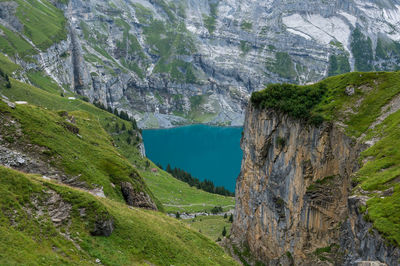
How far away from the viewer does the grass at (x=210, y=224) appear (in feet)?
286

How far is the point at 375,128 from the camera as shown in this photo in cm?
4125

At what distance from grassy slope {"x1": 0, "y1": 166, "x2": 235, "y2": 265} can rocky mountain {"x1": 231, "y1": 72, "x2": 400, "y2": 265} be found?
50.2 ft

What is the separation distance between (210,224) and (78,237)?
253 feet

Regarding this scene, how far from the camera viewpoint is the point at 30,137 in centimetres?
3197

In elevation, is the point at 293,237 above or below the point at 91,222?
above

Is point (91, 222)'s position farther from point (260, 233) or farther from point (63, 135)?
point (260, 233)

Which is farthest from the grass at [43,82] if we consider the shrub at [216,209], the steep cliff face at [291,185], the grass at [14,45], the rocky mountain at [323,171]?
the rocky mountain at [323,171]

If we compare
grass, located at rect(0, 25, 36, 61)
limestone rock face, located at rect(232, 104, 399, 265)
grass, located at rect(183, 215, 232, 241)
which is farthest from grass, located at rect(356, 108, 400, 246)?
grass, located at rect(0, 25, 36, 61)

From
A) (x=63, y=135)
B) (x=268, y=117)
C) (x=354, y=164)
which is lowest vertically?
(x=63, y=135)

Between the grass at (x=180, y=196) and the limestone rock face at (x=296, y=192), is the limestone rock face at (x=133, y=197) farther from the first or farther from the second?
the grass at (x=180, y=196)

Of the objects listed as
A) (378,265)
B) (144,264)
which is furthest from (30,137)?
(378,265)

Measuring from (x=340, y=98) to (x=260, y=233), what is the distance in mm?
28120

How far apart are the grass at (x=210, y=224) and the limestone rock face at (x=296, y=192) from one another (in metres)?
20.8

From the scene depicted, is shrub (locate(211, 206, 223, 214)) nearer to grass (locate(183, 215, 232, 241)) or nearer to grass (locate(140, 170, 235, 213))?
grass (locate(140, 170, 235, 213))
